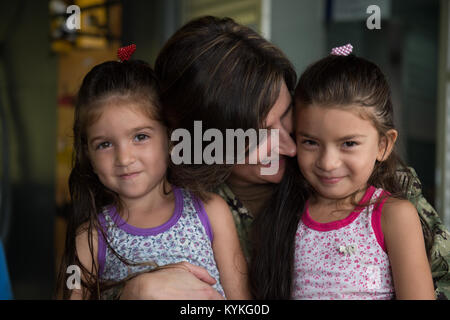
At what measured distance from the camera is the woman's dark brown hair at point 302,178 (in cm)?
131

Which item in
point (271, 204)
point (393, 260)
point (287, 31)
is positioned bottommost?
point (393, 260)

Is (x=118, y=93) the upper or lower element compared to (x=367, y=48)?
lower

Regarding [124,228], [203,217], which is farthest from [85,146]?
[203,217]

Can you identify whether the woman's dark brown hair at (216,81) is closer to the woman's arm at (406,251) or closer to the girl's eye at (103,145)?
the girl's eye at (103,145)

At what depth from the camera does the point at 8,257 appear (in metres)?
2.90

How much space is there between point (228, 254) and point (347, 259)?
33 cm

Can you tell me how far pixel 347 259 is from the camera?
130 centimetres

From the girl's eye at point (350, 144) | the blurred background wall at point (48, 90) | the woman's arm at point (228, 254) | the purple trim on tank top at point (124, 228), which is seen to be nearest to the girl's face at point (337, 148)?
the girl's eye at point (350, 144)

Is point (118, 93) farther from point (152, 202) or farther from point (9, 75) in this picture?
point (9, 75)

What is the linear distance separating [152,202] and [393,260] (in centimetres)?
67

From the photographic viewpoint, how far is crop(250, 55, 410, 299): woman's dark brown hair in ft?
4.28
